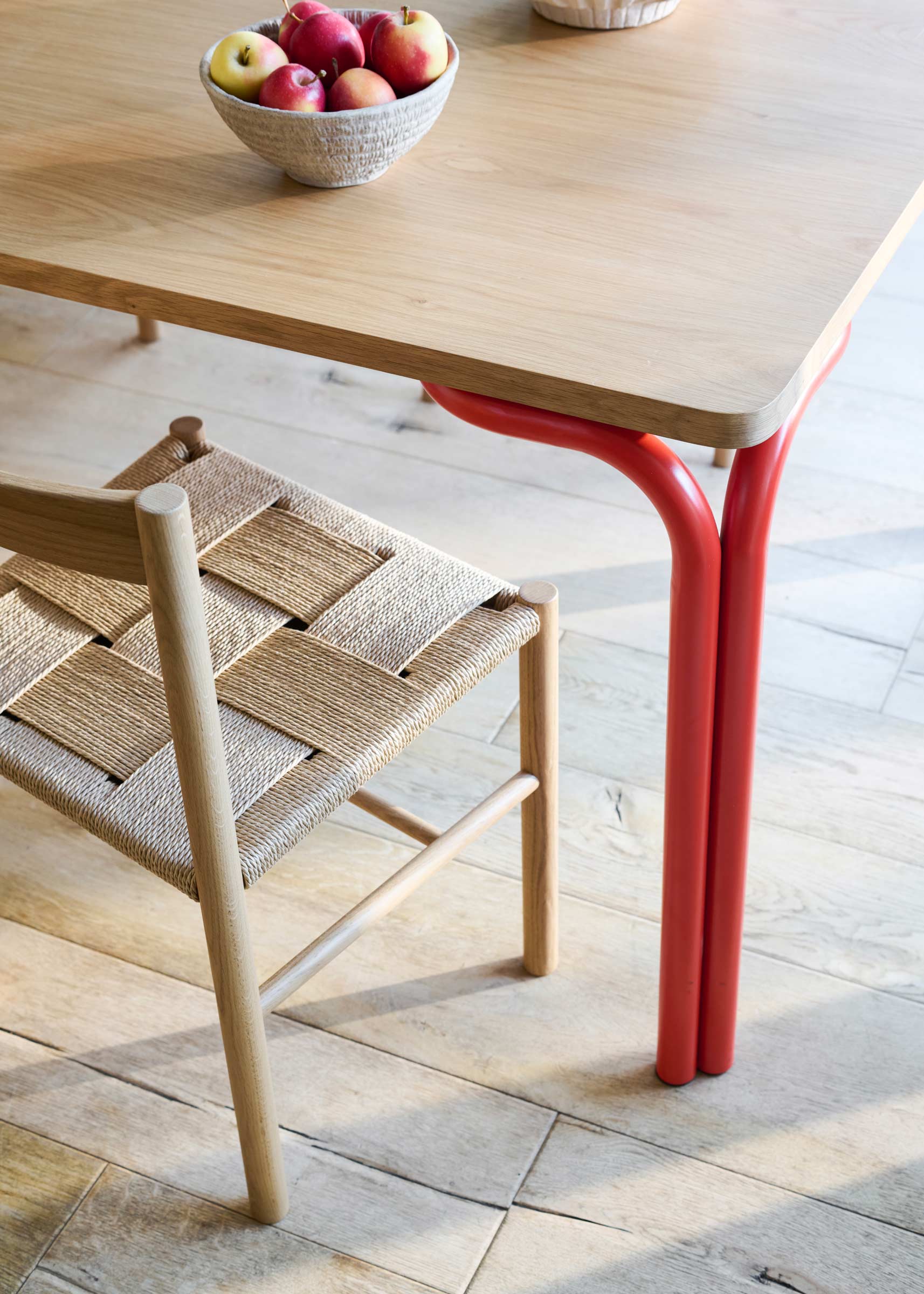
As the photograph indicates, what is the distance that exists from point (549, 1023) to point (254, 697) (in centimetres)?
49

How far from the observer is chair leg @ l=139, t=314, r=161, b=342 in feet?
7.39

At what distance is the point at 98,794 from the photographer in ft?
3.23

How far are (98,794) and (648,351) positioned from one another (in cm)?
51

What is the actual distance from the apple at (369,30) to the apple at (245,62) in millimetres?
78

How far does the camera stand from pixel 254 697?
1.05m

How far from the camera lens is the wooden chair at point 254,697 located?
3.14ft

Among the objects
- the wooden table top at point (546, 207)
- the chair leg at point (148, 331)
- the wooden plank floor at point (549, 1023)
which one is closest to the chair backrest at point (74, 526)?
the wooden table top at point (546, 207)

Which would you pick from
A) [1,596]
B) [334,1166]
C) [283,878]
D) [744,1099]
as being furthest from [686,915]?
[1,596]

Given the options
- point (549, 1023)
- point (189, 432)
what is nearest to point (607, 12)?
point (189, 432)

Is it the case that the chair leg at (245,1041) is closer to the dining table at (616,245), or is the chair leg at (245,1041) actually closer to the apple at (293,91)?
the dining table at (616,245)

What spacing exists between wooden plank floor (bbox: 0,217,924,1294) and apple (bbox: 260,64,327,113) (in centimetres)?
78

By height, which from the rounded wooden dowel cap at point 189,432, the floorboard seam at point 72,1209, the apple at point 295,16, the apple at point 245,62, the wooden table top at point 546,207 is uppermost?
the apple at point 295,16

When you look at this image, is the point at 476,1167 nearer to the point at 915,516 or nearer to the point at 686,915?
the point at 686,915

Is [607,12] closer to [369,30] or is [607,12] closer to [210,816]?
[369,30]
